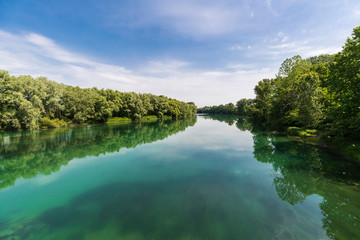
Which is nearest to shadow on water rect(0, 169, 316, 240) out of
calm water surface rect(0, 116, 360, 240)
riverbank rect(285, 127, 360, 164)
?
calm water surface rect(0, 116, 360, 240)

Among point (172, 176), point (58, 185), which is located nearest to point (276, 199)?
point (172, 176)

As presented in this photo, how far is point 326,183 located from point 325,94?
822 inches

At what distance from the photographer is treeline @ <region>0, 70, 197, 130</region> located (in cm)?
3559

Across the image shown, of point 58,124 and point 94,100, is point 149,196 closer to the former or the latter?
point 58,124


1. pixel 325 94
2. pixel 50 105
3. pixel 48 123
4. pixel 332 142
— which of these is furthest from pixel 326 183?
pixel 50 105

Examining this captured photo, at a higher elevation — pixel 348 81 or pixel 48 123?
pixel 348 81

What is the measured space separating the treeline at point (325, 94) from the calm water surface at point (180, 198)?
190 inches

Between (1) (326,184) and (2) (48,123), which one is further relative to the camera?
(2) (48,123)

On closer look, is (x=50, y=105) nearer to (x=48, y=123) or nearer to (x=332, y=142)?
(x=48, y=123)

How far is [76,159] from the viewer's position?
1652 centimetres

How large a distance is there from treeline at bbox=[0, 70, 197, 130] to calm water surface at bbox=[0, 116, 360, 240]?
98.1 ft

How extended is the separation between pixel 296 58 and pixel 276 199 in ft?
140

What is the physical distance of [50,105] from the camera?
149 feet

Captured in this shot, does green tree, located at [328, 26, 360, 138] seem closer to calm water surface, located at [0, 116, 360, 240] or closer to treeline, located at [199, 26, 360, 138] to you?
treeline, located at [199, 26, 360, 138]
